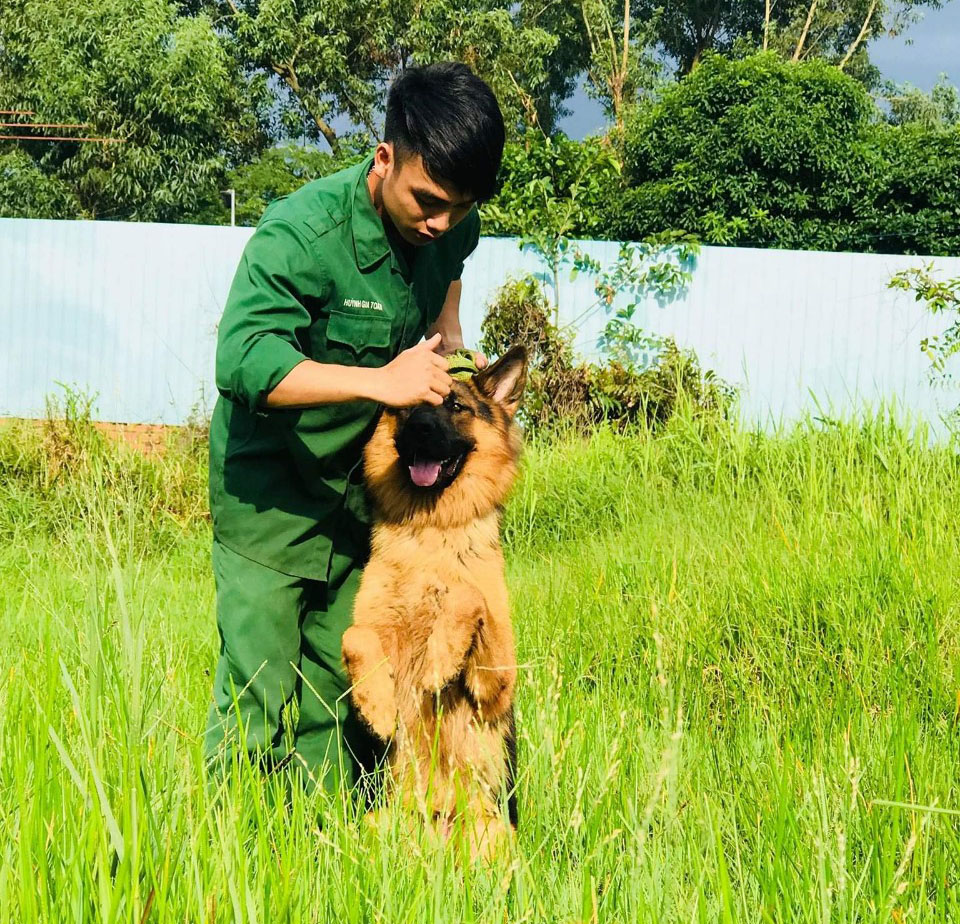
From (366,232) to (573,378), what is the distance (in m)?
7.52

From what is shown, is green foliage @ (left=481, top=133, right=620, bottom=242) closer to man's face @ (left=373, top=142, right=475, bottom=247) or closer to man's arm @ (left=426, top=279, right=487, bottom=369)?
man's arm @ (left=426, top=279, right=487, bottom=369)

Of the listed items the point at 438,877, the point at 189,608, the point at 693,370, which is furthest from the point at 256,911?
the point at 693,370

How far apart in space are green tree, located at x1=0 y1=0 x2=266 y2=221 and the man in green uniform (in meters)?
20.8

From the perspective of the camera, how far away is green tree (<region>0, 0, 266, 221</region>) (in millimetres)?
21922

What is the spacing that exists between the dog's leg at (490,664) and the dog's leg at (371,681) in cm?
24

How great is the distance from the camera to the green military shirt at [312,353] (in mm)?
2625

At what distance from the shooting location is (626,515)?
657 centimetres

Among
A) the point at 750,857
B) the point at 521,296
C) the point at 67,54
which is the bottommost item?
the point at 750,857

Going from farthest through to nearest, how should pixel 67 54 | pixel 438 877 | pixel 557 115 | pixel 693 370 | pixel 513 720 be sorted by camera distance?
pixel 557 115 < pixel 67 54 < pixel 693 370 < pixel 513 720 < pixel 438 877

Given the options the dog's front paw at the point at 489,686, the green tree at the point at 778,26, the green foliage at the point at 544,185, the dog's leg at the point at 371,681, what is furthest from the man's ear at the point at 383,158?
the green tree at the point at 778,26

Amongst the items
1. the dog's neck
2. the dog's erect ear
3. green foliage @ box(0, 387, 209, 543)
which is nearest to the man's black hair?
the dog's erect ear

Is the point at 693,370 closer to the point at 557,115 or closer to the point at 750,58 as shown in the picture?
the point at 750,58

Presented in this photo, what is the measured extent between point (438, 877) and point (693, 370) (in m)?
9.08

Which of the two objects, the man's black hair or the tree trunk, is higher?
the tree trunk
